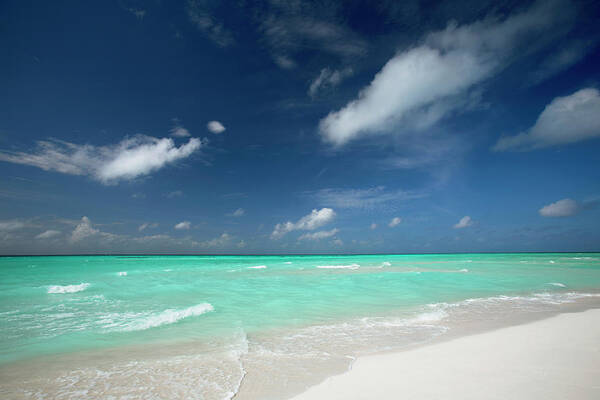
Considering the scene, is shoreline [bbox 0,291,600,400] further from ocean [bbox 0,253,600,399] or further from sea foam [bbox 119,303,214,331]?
sea foam [bbox 119,303,214,331]

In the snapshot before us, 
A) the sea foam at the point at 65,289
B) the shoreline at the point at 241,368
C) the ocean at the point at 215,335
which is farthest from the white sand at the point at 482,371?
the sea foam at the point at 65,289

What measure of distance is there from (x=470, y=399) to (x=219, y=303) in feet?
34.6

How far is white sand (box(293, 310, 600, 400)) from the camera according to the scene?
4.06 m

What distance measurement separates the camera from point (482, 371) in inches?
188

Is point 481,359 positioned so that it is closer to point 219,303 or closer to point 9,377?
point 9,377

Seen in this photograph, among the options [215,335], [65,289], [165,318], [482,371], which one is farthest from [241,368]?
[65,289]

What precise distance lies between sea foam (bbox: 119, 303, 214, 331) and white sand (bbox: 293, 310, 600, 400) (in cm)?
662

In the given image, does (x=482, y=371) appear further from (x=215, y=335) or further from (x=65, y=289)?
(x=65, y=289)

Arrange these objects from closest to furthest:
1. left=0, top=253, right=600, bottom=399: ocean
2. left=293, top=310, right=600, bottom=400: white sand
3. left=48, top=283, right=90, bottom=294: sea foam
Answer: left=293, top=310, right=600, bottom=400: white sand < left=0, top=253, right=600, bottom=399: ocean < left=48, top=283, right=90, bottom=294: sea foam

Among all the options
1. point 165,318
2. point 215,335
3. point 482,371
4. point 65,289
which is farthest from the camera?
point 65,289

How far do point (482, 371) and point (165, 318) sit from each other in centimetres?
938

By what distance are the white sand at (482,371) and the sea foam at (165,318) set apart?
6.62 metres

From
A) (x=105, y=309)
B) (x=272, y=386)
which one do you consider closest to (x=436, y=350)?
(x=272, y=386)

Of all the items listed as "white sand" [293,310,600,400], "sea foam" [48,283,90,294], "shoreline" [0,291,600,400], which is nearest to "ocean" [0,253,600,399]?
"shoreline" [0,291,600,400]
